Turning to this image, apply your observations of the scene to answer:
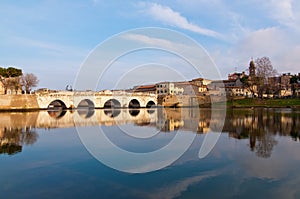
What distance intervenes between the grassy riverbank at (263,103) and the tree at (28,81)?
5048 centimetres

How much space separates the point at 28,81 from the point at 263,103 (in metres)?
58.3

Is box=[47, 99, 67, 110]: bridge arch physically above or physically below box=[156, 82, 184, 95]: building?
below

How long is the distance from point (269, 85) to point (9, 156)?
6359cm

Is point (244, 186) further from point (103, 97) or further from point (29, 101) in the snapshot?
point (103, 97)

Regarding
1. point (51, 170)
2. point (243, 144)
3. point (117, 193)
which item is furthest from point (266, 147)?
point (51, 170)

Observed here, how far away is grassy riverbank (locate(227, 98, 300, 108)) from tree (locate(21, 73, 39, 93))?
166ft

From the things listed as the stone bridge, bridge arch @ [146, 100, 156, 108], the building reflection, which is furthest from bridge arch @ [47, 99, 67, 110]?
A: the building reflection

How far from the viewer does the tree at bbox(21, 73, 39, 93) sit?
203 feet

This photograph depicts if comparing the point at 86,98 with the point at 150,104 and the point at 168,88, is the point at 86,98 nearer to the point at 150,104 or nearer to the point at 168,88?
the point at 150,104

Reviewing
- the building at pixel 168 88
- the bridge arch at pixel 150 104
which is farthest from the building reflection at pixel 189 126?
the building at pixel 168 88

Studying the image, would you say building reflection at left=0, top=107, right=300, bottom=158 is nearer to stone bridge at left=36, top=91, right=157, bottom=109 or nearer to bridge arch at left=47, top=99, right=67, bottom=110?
stone bridge at left=36, top=91, right=157, bottom=109

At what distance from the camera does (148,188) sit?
19.7 ft

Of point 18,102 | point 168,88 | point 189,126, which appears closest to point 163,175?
point 189,126

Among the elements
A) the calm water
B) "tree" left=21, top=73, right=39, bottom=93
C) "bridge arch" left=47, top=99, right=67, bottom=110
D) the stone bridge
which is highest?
"tree" left=21, top=73, right=39, bottom=93
